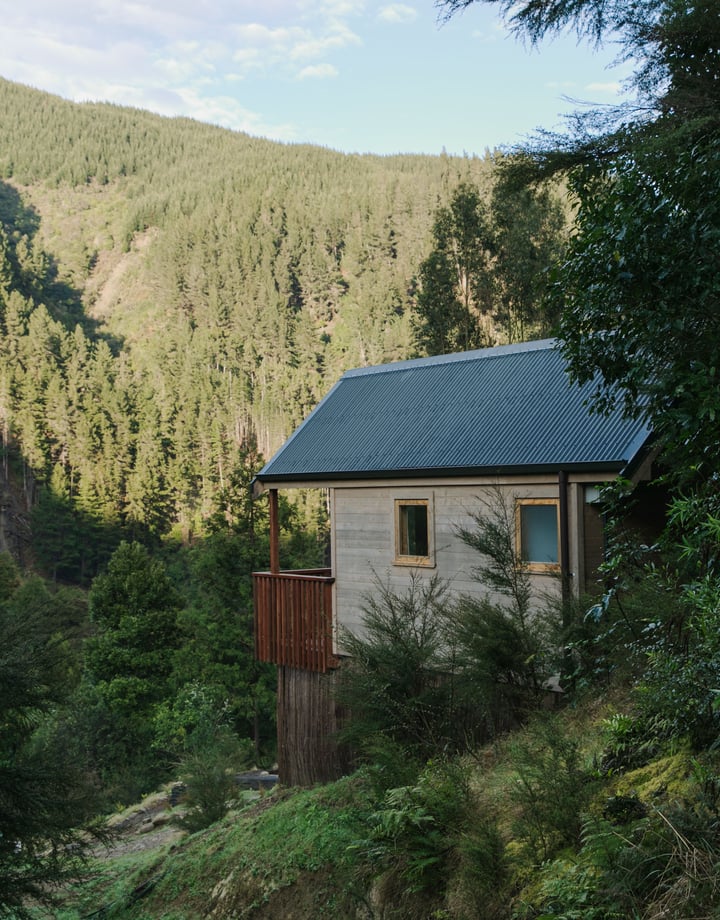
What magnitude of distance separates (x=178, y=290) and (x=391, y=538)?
11926 centimetres

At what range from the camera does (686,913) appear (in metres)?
3.81

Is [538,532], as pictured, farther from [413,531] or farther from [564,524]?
[413,531]

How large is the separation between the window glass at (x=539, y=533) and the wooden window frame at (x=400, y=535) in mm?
1573

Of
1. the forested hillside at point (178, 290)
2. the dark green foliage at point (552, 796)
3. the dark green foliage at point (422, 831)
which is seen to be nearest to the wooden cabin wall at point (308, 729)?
the dark green foliage at point (422, 831)

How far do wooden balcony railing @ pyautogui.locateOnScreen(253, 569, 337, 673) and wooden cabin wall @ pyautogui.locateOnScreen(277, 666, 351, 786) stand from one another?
29 cm

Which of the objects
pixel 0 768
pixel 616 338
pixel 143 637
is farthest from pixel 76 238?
pixel 616 338

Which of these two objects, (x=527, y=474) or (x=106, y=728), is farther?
(x=106, y=728)

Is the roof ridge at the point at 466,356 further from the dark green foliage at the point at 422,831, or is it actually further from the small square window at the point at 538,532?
the dark green foliage at the point at 422,831

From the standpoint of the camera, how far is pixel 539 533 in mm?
11477

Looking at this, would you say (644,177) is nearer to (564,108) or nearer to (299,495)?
(564,108)

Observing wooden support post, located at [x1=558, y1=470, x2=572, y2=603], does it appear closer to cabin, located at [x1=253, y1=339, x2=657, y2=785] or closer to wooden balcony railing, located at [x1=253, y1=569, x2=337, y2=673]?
cabin, located at [x1=253, y1=339, x2=657, y2=785]

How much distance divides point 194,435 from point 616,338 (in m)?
80.9

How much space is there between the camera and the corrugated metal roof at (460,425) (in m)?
11.1

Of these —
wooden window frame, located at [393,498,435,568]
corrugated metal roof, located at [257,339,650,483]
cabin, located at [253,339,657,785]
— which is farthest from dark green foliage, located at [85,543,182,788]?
wooden window frame, located at [393,498,435,568]
